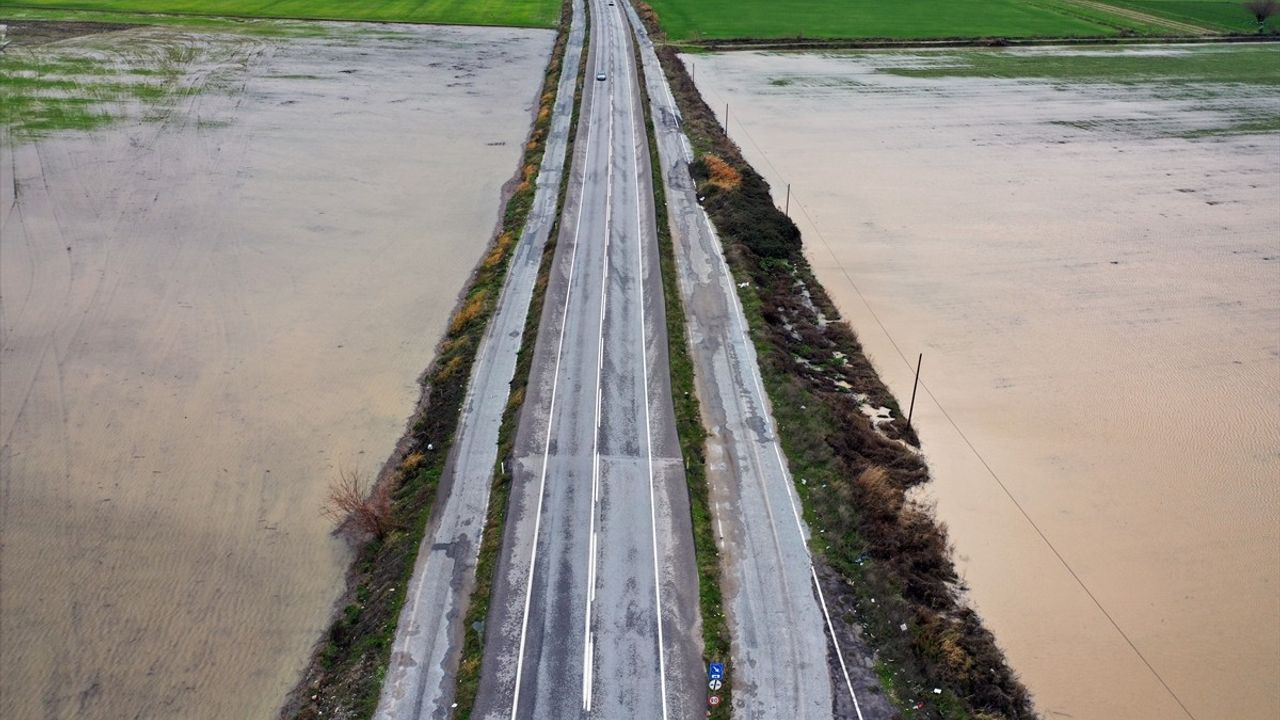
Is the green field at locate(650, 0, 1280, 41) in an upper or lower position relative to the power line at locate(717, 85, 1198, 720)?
upper

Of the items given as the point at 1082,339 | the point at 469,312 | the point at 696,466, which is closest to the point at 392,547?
the point at 696,466

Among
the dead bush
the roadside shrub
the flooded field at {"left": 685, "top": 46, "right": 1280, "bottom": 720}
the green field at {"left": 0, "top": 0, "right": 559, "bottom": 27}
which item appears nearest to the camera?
the flooded field at {"left": 685, "top": 46, "right": 1280, "bottom": 720}

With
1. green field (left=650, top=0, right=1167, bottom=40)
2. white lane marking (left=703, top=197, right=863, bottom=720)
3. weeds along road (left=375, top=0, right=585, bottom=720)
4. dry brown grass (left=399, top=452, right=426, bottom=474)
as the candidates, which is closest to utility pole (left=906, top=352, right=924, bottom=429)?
white lane marking (left=703, top=197, right=863, bottom=720)

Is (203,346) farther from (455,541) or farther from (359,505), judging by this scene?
(455,541)

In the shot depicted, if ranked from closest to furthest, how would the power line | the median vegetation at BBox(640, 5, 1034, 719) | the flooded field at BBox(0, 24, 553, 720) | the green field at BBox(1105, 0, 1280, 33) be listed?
1. the median vegetation at BBox(640, 5, 1034, 719)
2. the power line
3. the flooded field at BBox(0, 24, 553, 720)
4. the green field at BBox(1105, 0, 1280, 33)

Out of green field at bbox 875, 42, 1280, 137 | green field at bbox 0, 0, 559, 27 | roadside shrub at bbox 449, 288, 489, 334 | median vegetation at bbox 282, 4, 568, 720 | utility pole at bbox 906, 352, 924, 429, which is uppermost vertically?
green field at bbox 0, 0, 559, 27

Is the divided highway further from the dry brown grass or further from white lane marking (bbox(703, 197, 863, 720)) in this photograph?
the dry brown grass

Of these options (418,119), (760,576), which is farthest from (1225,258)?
(418,119)
